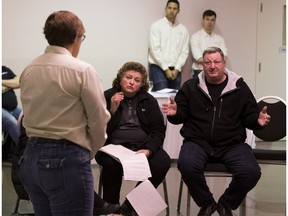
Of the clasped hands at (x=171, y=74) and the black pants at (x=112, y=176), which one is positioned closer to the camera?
the black pants at (x=112, y=176)

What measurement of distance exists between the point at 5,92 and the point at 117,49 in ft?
6.54

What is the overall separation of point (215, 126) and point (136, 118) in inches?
22.5

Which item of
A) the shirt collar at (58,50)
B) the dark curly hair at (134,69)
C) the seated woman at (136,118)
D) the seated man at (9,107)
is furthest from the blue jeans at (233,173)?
the seated man at (9,107)

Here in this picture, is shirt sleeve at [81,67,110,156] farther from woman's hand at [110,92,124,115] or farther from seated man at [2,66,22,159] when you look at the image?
seated man at [2,66,22,159]

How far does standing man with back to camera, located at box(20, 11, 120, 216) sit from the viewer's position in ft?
5.52

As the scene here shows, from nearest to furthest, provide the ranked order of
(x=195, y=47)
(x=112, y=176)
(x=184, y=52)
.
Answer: (x=112, y=176) < (x=184, y=52) < (x=195, y=47)

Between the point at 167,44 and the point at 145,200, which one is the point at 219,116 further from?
the point at 167,44

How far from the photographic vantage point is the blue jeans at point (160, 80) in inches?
228

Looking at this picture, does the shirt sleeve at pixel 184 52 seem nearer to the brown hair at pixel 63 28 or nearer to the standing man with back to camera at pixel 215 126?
the standing man with back to camera at pixel 215 126

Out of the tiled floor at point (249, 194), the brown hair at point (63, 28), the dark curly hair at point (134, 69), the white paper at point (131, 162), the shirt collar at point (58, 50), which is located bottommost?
the tiled floor at point (249, 194)

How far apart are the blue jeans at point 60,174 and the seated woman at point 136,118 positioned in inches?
50.1

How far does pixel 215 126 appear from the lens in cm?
303

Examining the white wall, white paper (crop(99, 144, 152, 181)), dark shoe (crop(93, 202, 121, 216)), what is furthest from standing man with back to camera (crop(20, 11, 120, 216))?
the white wall

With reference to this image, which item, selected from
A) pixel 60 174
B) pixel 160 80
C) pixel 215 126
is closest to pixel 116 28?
pixel 160 80
